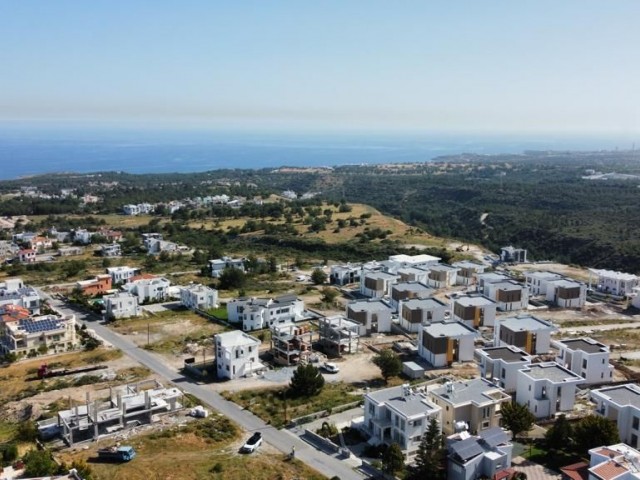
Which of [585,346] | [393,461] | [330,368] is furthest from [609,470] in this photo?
[330,368]

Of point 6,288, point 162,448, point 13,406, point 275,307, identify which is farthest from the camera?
point 6,288

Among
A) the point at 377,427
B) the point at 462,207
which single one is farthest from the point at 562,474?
the point at 462,207

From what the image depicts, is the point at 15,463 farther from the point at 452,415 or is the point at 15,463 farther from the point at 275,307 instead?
the point at 275,307

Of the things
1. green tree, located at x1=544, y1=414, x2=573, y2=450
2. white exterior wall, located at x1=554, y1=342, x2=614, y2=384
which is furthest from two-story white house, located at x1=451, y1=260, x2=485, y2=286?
green tree, located at x1=544, y1=414, x2=573, y2=450

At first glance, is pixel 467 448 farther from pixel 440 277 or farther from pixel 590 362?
pixel 440 277

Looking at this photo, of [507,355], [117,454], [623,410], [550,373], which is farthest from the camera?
[507,355]

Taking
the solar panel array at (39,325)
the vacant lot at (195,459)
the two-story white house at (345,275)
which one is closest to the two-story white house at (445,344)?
the vacant lot at (195,459)
